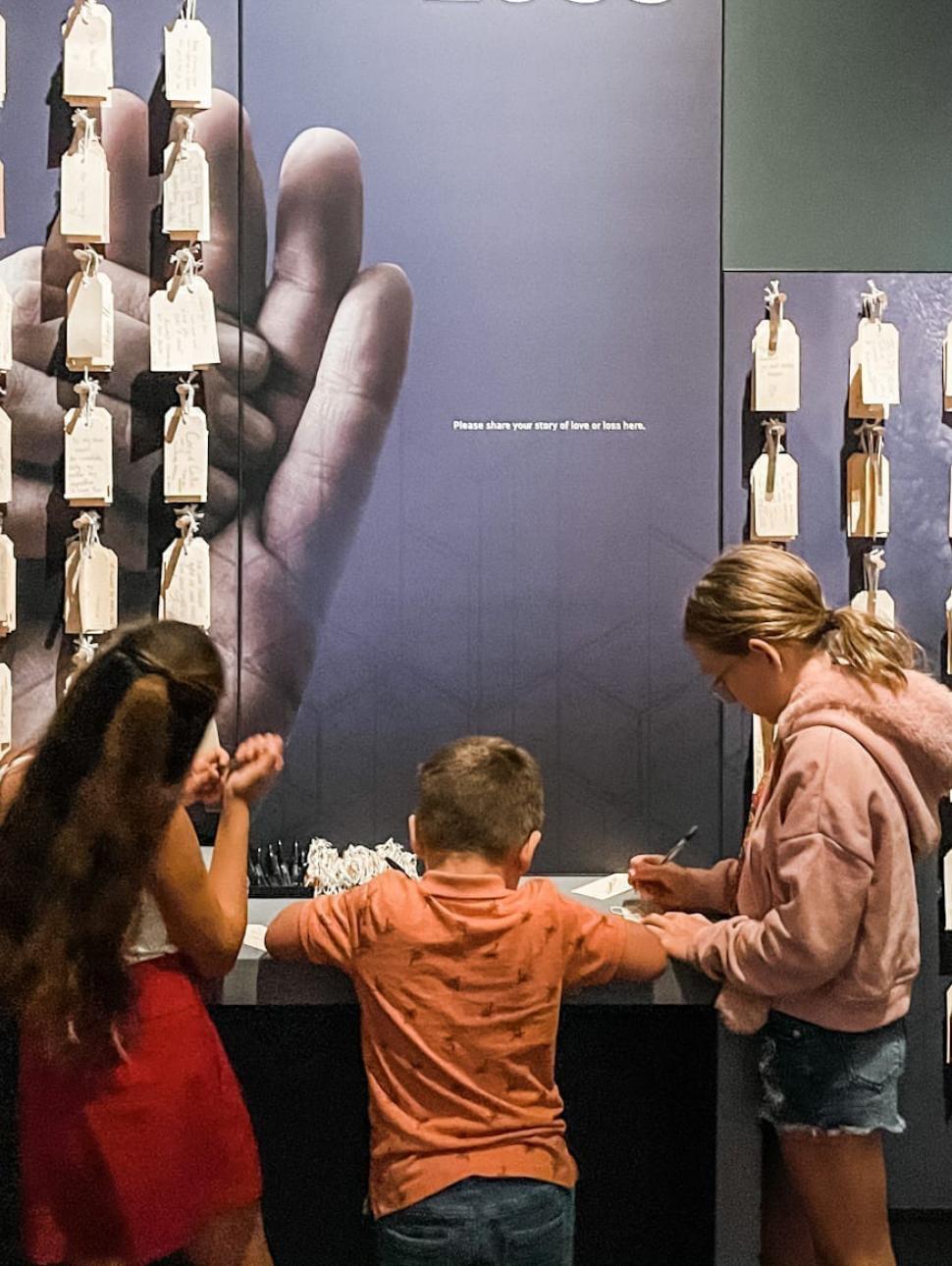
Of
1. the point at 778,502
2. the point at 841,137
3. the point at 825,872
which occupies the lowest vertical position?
the point at 825,872

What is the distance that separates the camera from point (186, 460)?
3.09 m

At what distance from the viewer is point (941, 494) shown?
3150 millimetres

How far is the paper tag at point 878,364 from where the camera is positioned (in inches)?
120

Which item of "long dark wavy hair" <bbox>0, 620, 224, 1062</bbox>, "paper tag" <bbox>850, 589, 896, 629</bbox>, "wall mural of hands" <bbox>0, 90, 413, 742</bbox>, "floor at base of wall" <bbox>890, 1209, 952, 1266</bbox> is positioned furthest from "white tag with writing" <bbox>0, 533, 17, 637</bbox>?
"floor at base of wall" <bbox>890, 1209, 952, 1266</bbox>

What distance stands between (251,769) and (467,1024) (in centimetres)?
46

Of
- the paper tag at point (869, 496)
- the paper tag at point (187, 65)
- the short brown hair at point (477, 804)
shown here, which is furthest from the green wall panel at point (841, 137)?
the short brown hair at point (477, 804)

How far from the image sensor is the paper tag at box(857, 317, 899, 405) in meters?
3.05

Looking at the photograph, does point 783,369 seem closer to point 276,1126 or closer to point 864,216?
point 864,216

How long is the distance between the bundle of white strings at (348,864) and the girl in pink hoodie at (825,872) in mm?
1088

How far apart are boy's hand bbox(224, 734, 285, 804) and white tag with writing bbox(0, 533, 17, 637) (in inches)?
49.3

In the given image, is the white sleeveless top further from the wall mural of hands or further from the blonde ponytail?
the wall mural of hands

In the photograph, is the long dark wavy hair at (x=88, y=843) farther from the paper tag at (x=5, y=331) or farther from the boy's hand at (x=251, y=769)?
the paper tag at (x=5, y=331)

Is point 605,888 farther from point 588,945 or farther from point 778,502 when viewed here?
point 588,945

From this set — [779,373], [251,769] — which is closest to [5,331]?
[251,769]
